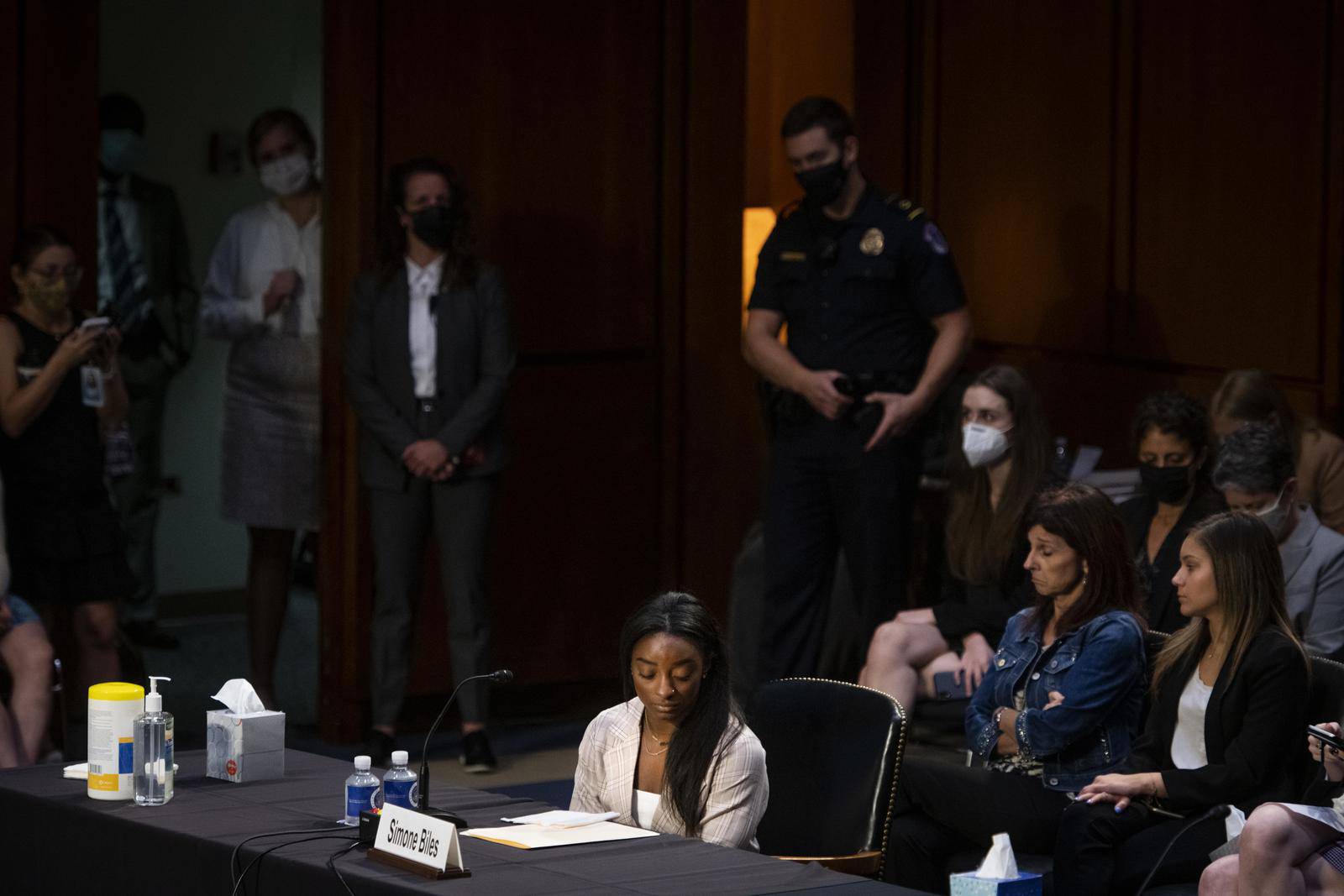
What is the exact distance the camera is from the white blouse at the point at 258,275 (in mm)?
7121

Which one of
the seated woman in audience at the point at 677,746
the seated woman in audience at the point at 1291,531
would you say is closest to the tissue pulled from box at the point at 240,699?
the seated woman in audience at the point at 677,746

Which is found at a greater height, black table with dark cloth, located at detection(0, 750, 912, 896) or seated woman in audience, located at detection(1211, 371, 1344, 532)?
seated woman in audience, located at detection(1211, 371, 1344, 532)

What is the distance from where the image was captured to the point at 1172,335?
7066 mm

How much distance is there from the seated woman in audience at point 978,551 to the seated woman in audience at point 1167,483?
29 centimetres

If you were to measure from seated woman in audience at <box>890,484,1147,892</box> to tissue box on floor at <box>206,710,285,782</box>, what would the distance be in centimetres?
127

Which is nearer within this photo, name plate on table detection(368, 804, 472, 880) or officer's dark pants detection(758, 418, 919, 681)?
name plate on table detection(368, 804, 472, 880)

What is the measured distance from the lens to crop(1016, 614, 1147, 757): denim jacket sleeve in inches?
178

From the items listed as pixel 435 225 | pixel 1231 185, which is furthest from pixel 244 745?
pixel 1231 185

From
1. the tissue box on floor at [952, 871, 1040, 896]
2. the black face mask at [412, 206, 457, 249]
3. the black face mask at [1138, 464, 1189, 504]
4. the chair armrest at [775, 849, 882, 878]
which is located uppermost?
the black face mask at [412, 206, 457, 249]

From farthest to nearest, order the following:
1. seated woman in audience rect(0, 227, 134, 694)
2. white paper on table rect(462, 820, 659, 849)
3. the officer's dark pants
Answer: the officer's dark pants
seated woman in audience rect(0, 227, 134, 694)
white paper on table rect(462, 820, 659, 849)

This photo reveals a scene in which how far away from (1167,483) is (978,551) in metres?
0.51

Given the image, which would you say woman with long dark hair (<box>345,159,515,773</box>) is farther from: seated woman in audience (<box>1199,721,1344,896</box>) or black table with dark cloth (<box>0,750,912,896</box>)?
seated woman in audience (<box>1199,721,1344,896</box>)

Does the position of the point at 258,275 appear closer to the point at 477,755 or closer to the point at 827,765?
the point at 477,755

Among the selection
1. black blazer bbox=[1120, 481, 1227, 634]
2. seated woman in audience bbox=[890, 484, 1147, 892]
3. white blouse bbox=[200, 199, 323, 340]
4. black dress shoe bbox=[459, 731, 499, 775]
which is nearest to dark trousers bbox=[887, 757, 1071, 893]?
seated woman in audience bbox=[890, 484, 1147, 892]
